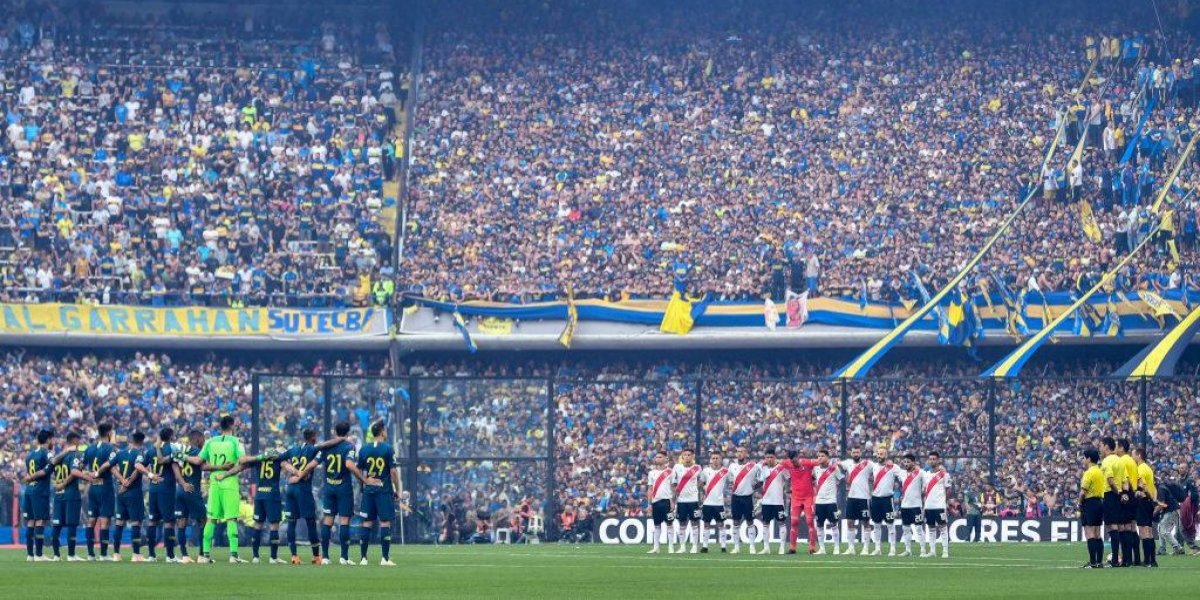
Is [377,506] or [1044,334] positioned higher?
[1044,334]

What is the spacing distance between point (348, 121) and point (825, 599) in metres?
43.7

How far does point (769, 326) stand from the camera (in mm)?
57938

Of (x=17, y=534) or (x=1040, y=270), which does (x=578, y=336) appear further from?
(x=17, y=534)

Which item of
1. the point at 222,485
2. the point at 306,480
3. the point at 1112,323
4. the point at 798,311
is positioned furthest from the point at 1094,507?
the point at 798,311

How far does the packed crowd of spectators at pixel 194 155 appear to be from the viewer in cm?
5966

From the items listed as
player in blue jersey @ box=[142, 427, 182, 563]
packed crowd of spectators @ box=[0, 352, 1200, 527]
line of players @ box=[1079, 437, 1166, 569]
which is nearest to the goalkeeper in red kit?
packed crowd of spectators @ box=[0, 352, 1200, 527]

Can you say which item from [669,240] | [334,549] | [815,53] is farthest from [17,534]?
[815,53]

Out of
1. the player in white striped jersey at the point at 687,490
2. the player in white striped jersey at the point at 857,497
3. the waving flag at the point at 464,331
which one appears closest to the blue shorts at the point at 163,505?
the player in white striped jersey at the point at 687,490

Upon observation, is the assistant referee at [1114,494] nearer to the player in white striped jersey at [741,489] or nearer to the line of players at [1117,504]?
the line of players at [1117,504]

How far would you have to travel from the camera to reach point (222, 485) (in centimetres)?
3344

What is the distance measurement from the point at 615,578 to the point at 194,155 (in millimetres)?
37137

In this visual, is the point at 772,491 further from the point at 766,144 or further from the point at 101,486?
the point at 766,144

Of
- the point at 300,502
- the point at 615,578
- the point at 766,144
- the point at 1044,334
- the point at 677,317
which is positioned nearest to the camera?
the point at 615,578

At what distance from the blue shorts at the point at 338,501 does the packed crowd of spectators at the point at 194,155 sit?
2759cm
